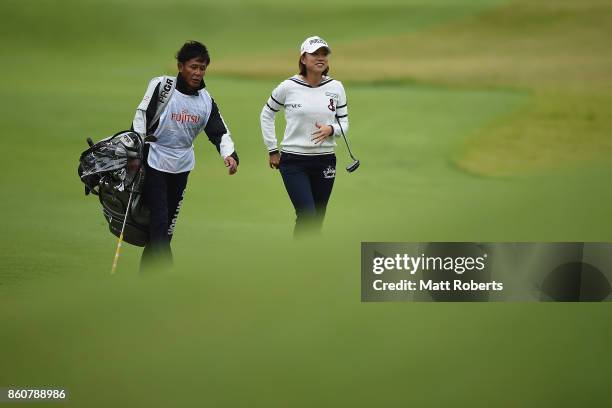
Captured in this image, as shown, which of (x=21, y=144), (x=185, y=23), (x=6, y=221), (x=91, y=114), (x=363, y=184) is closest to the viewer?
(x=6, y=221)

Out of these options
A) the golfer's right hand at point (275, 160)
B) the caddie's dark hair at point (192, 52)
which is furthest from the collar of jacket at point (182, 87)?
the golfer's right hand at point (275, 160)

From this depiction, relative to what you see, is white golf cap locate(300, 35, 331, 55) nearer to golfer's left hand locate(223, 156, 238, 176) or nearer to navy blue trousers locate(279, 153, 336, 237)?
navy blue trousers locate(279, 153, 336, 237)

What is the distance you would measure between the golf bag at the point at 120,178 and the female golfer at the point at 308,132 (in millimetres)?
1125

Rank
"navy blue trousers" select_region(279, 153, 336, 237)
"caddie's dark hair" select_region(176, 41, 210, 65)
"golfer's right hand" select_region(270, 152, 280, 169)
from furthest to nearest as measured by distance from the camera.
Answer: "golfer's right hand" select_region(270, 152, 280, 169) → "navy blue trousers" select_region(279, 153, 336, 237) → "caddie's dark hair" select_region(176, 41, 210, 65)

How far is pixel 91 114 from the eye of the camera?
16.3 m

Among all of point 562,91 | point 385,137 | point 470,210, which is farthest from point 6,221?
point 562,91

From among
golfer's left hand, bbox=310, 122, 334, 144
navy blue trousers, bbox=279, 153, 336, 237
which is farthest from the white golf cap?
navy blue trousers, bbox=279, 153, 336, 237

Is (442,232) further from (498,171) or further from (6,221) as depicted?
(498,171)

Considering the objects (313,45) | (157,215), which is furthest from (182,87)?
(313,45)

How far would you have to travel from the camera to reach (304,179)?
8.42 m

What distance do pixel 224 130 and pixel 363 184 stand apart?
5.50 m

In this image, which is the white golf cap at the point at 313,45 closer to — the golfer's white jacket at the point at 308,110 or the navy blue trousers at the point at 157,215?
the golfer's white jacket at the point at 308,110

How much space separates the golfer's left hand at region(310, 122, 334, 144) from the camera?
8297 mm

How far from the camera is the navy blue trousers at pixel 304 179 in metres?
8.40
